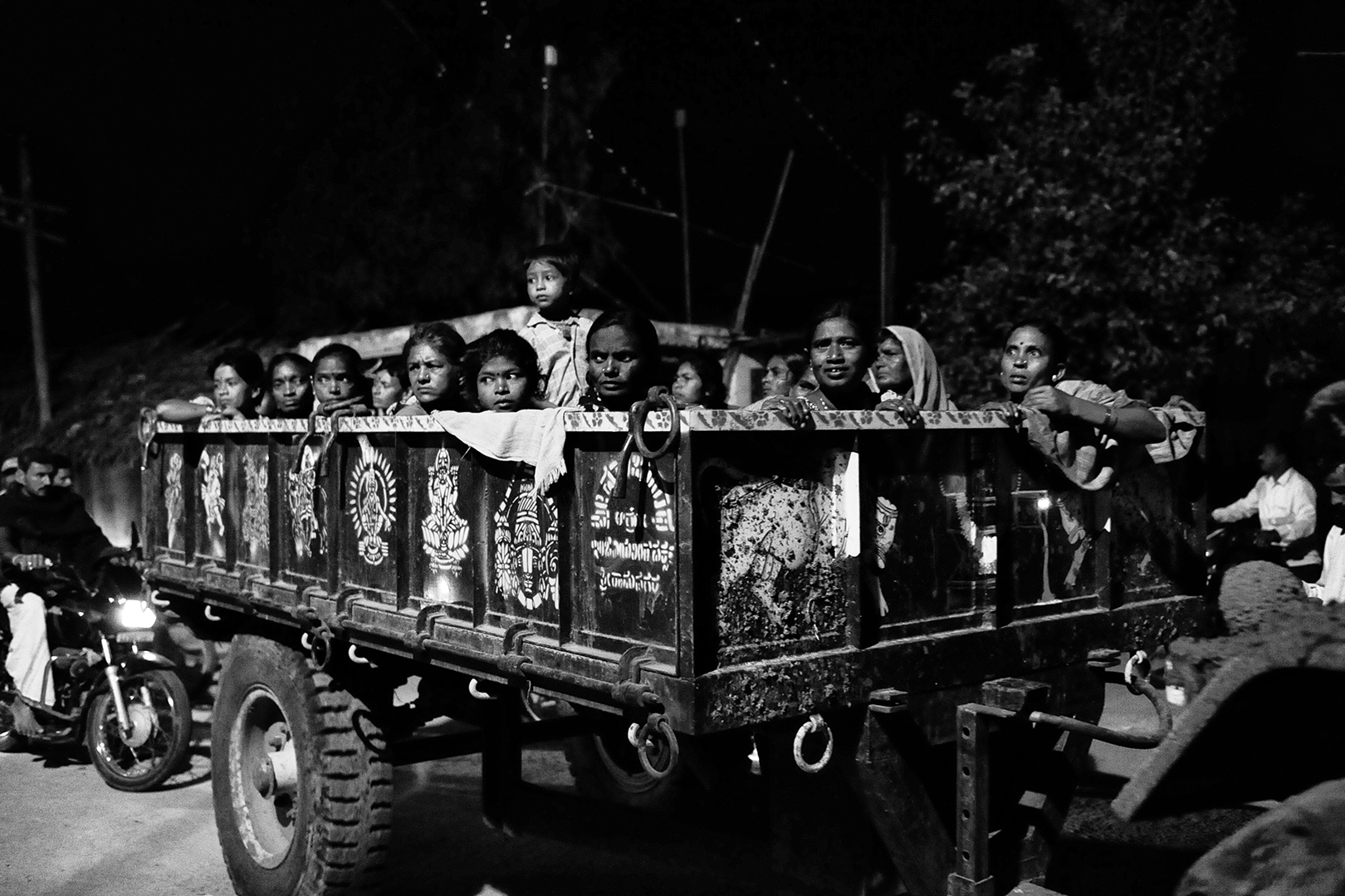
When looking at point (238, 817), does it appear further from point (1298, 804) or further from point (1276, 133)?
point (1276, 133)

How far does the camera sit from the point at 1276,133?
983 centimetres

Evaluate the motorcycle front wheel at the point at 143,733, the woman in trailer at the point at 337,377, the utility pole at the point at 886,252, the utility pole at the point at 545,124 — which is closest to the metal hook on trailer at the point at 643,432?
the woman in trailer at the point at 337,377

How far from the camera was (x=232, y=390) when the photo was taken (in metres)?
5.51

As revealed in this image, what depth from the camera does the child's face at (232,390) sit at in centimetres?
550

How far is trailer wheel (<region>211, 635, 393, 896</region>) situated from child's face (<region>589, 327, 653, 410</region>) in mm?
1422

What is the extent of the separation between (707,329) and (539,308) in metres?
4.73

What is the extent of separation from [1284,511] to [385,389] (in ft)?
18.1

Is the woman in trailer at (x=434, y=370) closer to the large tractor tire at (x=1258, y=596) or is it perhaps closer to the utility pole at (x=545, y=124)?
the large tractor tire at (x=1258, y=596)

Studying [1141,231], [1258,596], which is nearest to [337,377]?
[1258,596]

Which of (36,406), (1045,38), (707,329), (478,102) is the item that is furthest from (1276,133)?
(36,406)

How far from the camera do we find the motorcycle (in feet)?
19.4

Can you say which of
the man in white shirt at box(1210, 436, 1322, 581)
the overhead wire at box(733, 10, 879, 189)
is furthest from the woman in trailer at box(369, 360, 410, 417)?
the overhead wire at box(733, 10, 879, 189)

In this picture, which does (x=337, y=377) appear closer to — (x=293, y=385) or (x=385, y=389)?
(x=293, y=385)

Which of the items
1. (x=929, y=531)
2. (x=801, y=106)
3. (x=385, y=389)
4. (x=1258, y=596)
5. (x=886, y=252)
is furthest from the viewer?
(x=801, y=106)
